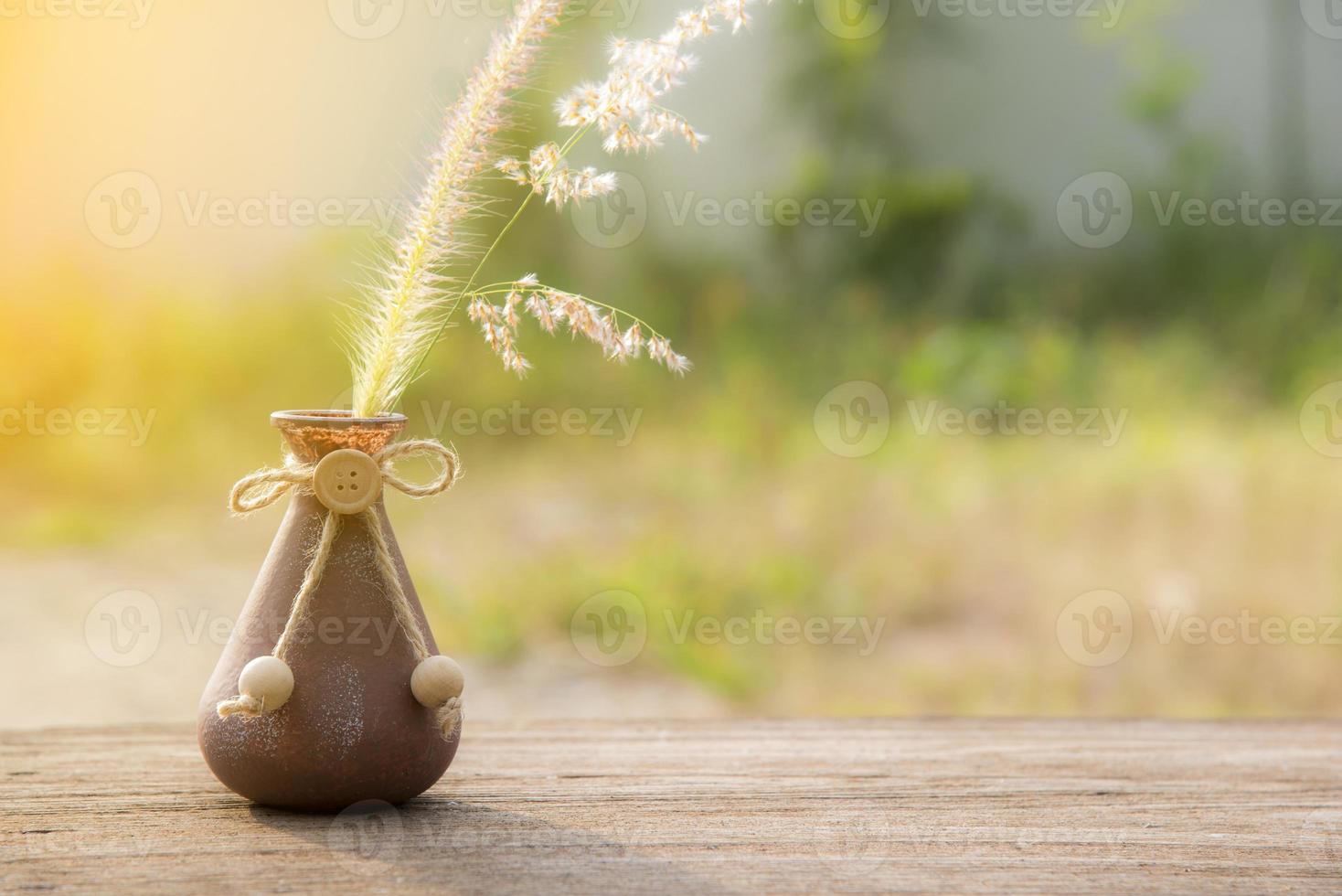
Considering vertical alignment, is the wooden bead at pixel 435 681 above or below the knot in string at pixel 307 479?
below

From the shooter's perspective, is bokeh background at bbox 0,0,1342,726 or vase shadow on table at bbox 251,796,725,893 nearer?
vase shadow on table at bbox 251,796,725,893

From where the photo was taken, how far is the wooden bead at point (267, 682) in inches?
24.9

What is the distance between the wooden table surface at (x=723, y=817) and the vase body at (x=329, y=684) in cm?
3

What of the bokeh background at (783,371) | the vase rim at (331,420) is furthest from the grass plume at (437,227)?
the bokeh background at (783,371)

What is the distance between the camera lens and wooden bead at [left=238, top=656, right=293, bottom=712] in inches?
24.9

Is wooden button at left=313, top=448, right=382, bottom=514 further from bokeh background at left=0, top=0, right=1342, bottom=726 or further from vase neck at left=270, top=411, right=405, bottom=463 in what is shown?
bokeh background at left=0, top=0, right=1342, bottom=726

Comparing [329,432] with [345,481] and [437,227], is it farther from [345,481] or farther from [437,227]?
[437,227]

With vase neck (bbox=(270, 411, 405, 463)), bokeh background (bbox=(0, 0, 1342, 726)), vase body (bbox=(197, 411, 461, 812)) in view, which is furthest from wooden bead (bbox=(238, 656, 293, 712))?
bokeh background (bbox=(0, 0, 1342, 726))

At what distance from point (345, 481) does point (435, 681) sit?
12 cm

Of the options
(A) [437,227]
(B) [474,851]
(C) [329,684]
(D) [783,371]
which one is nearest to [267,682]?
(C) [329,684]

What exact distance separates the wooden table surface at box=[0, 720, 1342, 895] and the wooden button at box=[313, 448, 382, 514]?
172 millimetres

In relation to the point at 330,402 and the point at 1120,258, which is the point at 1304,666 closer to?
the point at 1120,258

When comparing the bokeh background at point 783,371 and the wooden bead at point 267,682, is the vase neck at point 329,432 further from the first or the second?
the bokeh background at point 783,371

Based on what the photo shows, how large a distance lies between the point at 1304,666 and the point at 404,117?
5.97 feet
